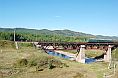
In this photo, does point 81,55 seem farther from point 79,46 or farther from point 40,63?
point 40,63

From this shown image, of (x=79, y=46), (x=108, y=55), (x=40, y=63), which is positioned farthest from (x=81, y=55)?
(x=40, y=63)

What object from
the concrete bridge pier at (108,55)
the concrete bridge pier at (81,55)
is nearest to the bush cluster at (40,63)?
the concrete bridge pier at (81,55)

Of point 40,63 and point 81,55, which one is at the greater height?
point 40,63

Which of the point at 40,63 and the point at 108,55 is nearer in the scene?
the point at 40,63

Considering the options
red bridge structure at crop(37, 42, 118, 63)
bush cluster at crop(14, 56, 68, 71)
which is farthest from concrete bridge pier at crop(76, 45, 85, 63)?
bush cluster at crop(14, 56, 68, 71)

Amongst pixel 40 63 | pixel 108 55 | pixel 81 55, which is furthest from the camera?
pixel 108 55

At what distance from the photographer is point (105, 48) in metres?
123

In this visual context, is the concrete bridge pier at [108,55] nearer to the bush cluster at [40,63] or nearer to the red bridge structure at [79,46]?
the red bridge structure at [79,46]

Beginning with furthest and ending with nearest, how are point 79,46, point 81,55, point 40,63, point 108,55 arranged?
point 108,55 < point 79,46 < point 81,55 < point 40,63

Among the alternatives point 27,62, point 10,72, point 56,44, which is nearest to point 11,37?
point 56,44

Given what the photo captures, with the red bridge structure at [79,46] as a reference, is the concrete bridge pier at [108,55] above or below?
below

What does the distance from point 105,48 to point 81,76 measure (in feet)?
212

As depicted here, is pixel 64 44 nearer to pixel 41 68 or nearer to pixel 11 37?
pixel 41 68

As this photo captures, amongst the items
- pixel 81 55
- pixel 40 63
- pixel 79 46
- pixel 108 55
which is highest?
pixel 79 46
